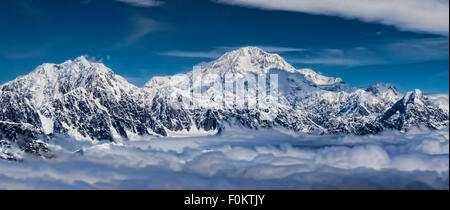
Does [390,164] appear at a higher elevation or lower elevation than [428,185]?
higher

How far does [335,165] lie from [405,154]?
71.0 metres

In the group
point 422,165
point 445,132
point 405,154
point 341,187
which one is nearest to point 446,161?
point 445,132

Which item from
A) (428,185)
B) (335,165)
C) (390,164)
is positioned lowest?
(428,185)

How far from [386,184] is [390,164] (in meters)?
35.1

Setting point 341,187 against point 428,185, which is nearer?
point 428,185

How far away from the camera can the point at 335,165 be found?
604 feet

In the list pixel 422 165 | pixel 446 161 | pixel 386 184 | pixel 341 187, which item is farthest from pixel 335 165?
pixel 446 161
